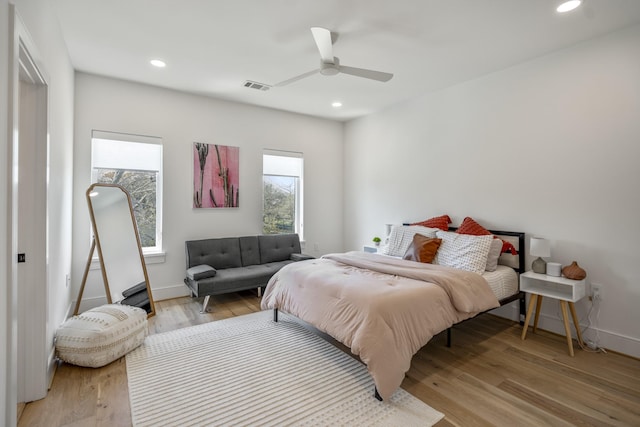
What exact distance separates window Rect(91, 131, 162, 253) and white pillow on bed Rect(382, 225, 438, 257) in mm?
3156

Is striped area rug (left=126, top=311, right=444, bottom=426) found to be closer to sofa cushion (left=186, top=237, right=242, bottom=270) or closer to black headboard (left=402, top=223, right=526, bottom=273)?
sofa cushion (left=186, top=237, right=242, bottom=270)

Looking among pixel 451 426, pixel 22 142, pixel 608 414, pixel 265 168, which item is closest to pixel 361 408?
pixel 451 426

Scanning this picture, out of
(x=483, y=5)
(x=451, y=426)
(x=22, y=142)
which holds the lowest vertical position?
(x=451, y=426)

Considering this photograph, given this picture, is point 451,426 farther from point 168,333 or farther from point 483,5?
point 483,5

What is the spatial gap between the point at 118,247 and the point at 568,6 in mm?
4842

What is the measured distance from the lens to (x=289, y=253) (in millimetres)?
5016

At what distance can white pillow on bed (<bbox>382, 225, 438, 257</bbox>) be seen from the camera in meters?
3.97

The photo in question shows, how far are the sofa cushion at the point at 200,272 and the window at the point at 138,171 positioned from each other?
710 mm

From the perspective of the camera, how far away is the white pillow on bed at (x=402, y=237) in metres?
3.97

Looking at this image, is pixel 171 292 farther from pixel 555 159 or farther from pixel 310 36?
pixel 555 159

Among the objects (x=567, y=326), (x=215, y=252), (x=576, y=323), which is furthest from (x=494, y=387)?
(x=215, y=252)

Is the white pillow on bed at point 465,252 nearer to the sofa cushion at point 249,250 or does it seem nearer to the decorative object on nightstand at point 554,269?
the decorative object on nightstand at point 554,269

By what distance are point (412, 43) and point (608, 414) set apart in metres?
3.26

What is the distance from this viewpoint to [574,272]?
9.50ft
